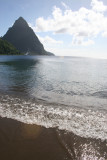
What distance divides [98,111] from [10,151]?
32.7 ft

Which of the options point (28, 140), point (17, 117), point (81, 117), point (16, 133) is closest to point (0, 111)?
point (17, 117)

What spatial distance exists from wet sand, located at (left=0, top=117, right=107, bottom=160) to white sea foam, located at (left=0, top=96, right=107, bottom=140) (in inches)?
31.9

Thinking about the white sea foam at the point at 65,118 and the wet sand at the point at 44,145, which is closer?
the wet sand at the point at 44,145

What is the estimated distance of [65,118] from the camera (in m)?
11.9

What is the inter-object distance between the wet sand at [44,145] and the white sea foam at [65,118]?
0.81 m

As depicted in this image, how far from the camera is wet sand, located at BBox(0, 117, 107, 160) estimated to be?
7.15m

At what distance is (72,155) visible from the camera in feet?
23.9

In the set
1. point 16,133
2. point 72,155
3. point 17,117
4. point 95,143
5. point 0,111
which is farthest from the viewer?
point 0,111

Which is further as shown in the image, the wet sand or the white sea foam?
the white sea foam

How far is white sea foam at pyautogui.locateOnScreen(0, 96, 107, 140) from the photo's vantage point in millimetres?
9953

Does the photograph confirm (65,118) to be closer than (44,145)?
No

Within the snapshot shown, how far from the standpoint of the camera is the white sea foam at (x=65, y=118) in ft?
32.7

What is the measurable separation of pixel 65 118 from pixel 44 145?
4.17 metres

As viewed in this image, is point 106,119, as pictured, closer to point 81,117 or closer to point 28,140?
point 81,117
